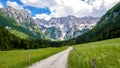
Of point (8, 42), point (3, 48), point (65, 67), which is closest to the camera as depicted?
point (65, 67)

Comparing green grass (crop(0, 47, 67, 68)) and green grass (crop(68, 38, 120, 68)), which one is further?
green grass (crop(0, 47, 67, 68))

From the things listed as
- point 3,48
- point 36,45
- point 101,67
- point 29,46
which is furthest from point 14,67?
point 36,45

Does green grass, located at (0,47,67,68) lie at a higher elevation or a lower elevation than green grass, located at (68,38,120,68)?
lower

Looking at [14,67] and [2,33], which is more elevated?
[2,33]

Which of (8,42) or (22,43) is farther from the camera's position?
(22,43)

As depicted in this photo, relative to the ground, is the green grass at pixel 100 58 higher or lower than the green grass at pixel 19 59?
higher

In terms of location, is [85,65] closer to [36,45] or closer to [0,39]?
[0,39]

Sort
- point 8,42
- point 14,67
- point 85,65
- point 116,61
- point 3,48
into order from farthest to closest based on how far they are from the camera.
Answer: point 8,42 → point 3,48 → point 14,67 → point 85,65 → point 116,61

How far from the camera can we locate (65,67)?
27.7 meters

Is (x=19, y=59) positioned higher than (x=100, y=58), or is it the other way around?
(x=100, y=58)

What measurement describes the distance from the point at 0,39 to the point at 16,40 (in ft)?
62.6

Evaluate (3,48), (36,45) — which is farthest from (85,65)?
(36,45)

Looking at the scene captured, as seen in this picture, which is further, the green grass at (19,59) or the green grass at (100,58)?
the green grass at (19,59)

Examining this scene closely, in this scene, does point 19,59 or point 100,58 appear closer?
point 100,58
